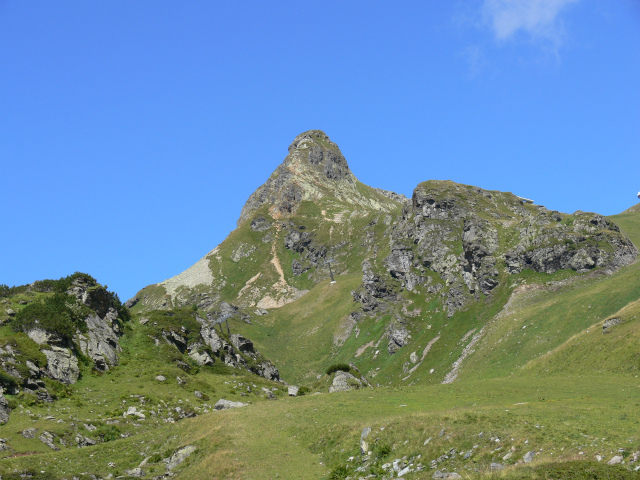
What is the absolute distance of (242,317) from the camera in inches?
6998

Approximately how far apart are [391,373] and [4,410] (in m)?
78.7

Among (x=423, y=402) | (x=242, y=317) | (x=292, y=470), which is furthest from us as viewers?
(x=242, y=317)

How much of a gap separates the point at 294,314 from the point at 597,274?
106 meters

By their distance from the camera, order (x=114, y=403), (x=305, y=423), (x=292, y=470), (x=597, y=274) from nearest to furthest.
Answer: (x=292, y=470) < (x=305, y=423) < (x=114, y=403) < (x=597, y=274)

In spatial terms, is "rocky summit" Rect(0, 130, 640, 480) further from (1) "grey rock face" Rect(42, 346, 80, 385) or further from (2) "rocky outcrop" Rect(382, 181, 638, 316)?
(2) "rocky outcrop" Rect(382, 181, 638, 316)

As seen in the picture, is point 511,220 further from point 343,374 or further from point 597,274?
point 343,374

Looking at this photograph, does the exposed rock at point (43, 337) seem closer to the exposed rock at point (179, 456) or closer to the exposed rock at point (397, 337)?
the exposed rock at point (179, 456)

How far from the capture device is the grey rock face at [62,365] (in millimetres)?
56800

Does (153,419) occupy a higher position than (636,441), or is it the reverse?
(153,419)

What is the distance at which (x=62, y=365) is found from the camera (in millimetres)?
58375

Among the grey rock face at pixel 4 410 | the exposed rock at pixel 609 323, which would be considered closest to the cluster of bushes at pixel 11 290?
the grey rock face at pixel 4 410

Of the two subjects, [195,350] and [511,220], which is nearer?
[195,350]

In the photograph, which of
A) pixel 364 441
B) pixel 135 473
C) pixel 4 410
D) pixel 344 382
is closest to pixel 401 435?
pixel 364 441

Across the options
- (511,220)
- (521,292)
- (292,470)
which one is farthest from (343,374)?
(511,220)
